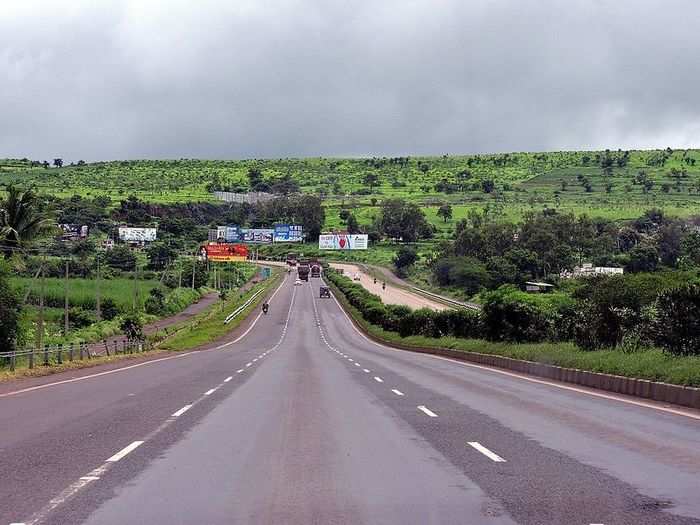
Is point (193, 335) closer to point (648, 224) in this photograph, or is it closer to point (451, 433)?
point (451, 433)

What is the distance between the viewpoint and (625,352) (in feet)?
83.8

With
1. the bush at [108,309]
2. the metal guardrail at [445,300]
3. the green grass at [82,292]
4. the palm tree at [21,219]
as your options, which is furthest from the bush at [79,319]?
the metal guardrail at [445,300]

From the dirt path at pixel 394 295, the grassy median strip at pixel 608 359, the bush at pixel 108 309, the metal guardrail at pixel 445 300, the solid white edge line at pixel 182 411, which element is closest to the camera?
the solid white edge line at pixel 182 411

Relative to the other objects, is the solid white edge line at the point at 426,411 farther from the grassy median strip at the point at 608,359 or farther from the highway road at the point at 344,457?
the grassy median strip at the point at 608,359

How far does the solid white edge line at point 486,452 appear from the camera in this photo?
39.1 ft

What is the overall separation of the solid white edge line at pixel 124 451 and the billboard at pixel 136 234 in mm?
132999

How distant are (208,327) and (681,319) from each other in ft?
213

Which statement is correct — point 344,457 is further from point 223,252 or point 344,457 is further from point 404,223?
point 404,223

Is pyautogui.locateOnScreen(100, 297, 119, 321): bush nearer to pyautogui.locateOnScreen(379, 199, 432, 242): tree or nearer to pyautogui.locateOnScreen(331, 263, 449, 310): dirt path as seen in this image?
pyautogui.locateOnScreen(331, 263, 449, 310): dirt path

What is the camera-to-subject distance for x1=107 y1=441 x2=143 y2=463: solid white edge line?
11766mm

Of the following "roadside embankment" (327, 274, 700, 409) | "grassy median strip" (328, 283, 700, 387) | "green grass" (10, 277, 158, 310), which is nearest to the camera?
"roadside embankment" (327, 274, 700, 409)

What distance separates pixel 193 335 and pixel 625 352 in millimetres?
53987

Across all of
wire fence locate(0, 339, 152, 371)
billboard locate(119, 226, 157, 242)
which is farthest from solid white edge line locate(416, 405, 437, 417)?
billboard locate(119, 226, 157, 242)

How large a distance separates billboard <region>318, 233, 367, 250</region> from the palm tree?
317 feet
